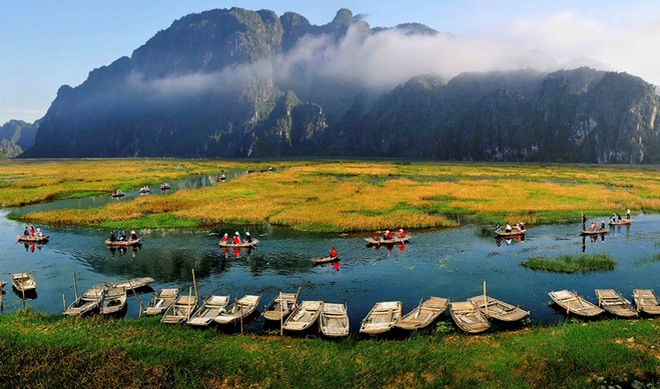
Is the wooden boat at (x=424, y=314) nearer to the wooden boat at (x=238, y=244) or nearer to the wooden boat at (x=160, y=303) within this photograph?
the wooden boat at (x=160, y=303)

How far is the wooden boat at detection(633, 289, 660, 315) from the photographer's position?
31031 mm

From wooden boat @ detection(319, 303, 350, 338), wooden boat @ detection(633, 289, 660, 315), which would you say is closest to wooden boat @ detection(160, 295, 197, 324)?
wooden boat @ detection(319, 303, 350, 338)

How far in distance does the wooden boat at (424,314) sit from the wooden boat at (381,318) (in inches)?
25.5

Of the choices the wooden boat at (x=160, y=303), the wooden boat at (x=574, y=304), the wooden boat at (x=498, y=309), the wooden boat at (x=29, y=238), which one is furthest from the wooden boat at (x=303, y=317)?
the wooden boat at (x=29, y=238)

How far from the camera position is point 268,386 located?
2291 centimetres

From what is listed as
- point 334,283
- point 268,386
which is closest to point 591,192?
point 334,283

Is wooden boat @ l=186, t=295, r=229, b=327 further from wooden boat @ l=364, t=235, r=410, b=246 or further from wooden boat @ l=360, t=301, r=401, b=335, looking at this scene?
wooden boat @ l=364, t=235, r=410, b=246

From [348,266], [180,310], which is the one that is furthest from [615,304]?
[180,310]

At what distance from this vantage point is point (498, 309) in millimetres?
32094

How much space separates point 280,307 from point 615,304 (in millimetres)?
25320

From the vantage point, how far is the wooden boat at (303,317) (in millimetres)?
29031

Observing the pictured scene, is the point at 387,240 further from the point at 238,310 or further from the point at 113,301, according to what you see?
the point at 113,301

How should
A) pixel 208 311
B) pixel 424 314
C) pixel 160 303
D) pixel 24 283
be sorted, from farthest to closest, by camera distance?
1. pixel 24 283
2. pixel 160 303
3. pixel 208 311
4. pixel 424 314

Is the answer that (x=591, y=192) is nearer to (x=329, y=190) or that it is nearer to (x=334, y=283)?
(x=329, y=190)
